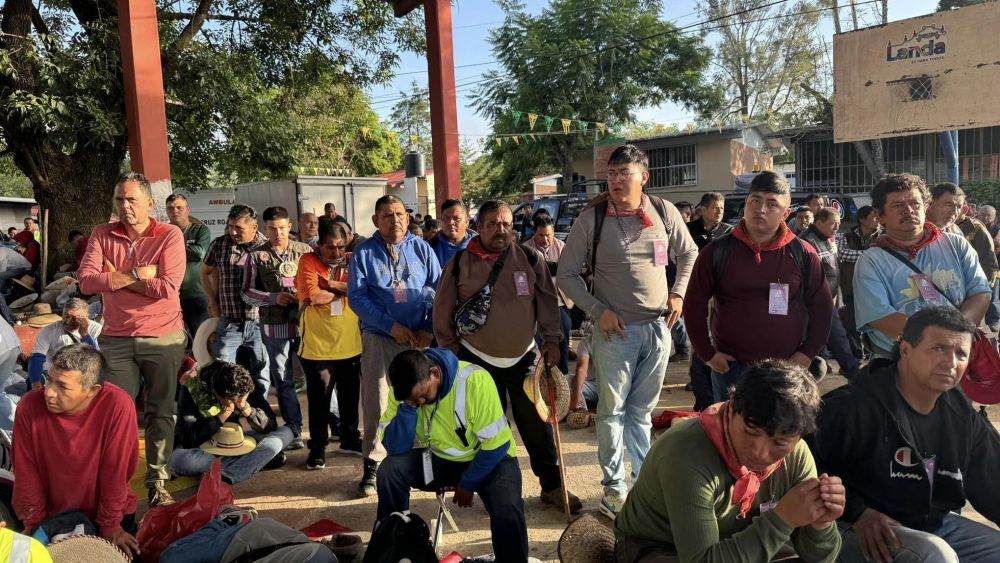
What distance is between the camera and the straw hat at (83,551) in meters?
2.43

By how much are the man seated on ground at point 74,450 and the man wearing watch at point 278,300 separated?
176cm

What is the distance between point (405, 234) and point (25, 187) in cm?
7572

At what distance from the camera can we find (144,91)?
6.31m

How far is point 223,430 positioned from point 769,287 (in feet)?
11.1

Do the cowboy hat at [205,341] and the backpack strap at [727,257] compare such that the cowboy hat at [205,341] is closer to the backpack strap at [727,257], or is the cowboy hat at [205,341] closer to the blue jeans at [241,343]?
the blue jeans at [241,343]

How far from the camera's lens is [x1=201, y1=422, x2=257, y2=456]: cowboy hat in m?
4.27

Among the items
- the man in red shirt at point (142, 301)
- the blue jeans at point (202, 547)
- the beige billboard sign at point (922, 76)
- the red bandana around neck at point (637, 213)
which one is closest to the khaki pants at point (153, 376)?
the man in red shirt at point (142, 301)

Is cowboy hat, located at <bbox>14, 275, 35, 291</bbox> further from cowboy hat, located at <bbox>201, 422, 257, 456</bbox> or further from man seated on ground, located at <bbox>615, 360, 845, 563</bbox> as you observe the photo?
man seated on ground, located at <bbox>615, 360, 845, 563</bbox>

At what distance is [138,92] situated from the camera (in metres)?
6.27

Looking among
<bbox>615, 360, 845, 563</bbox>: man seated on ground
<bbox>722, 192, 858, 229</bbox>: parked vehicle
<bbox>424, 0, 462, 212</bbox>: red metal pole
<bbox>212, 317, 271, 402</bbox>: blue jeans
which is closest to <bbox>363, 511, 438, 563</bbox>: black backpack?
<bbox>615, 360, 845, 563</bbox>: man seated on ground

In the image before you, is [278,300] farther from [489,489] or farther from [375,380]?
[489,489]

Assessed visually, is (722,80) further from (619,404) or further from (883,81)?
(619,404)

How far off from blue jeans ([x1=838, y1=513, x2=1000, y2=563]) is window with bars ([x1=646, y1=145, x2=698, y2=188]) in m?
21.4

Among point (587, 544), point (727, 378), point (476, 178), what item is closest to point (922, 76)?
point (727, 378)
